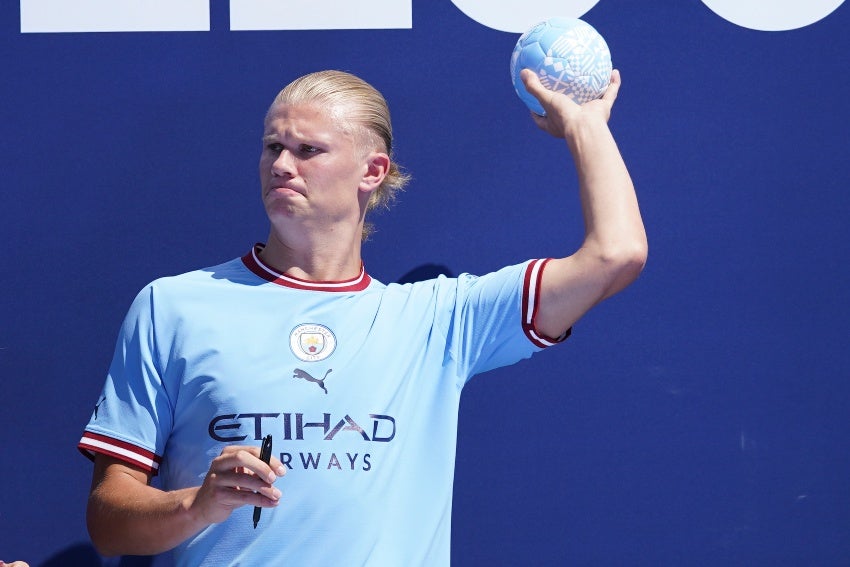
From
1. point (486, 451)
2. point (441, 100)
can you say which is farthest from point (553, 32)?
point (486, 451)

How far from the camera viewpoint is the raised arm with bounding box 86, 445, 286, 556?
1627mm

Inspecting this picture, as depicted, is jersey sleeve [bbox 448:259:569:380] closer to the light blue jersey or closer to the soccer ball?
the light blue jersey

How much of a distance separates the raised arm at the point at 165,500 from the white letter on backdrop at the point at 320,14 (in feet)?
3.57

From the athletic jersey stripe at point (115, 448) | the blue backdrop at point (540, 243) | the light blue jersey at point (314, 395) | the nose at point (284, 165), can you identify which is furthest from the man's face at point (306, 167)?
the athletic jersey stripe at point (115, 448)

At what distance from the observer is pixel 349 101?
217 cm

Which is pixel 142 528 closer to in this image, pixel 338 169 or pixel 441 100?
pixel 338 169

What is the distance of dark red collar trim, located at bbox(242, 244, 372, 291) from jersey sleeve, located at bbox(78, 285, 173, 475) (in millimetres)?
239

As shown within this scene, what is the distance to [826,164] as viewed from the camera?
251cm

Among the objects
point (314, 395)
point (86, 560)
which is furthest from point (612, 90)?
point (86, 560)

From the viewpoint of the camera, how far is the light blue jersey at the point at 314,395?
6.36ft

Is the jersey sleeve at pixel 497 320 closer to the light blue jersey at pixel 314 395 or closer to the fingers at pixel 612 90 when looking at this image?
the light blue jersey at pixel 314 395

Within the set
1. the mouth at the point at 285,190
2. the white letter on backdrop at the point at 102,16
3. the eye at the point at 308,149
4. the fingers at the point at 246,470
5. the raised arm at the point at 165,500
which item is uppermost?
the white letter on backdrop at the point at 102,16

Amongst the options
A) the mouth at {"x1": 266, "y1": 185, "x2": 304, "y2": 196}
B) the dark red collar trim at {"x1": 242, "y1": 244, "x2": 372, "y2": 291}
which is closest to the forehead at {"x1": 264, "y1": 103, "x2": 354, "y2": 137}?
the mouth at {"x1": 266, "y1": 185, "x2": 304, "y2": 196}

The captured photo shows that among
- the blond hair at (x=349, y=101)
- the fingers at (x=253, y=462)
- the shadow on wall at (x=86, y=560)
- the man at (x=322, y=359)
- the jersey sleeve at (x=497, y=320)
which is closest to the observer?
the fingers at (x=253, y=462)
